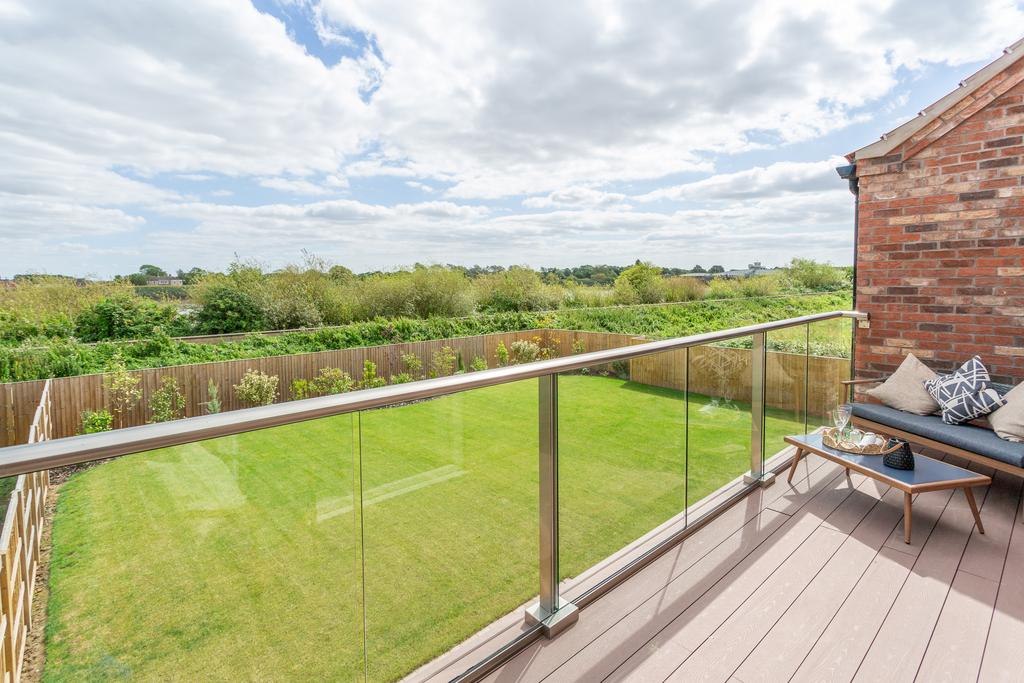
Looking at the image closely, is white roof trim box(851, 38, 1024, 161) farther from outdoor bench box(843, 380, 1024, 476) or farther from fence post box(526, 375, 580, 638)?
fence post box(526, 375, 580, 638)

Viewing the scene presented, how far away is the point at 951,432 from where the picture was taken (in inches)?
133

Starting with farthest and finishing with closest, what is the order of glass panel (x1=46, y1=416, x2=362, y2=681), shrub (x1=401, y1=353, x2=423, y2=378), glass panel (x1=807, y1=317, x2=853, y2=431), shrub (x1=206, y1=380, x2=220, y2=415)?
shrub (x1=401, y1=353, x2=423, y2=378)
shrub (x1=206, y1=380, x2=220, y2=415)
glass panel (x1=807, y1=317, x2=853, y2=431)
glass panel (x1=46, y1=416, x2=362, y2=681)

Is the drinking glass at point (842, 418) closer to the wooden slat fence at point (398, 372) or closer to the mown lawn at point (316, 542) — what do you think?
the wooden slat fence at point (398, 372)

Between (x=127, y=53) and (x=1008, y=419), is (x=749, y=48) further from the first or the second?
(x=127, y=53)

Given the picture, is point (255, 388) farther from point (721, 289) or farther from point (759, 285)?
point (759, 285)

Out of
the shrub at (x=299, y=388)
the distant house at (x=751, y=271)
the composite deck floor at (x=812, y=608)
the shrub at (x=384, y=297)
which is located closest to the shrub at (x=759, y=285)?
the distant house at (x=751, y=271)

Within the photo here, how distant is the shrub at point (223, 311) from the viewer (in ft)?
35.1

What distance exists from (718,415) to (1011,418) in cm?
190

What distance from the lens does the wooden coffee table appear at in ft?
8.75

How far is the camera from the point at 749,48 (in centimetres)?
847

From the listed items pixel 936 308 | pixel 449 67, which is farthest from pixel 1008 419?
pixel 449 67

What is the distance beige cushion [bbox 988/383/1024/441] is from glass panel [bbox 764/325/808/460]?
1068 mm

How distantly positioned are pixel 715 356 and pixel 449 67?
1090 centimetres

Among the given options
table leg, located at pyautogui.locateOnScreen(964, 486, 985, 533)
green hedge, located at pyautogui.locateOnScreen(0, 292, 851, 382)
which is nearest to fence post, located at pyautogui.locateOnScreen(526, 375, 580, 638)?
table leg, located at pyautogui.locateOnScreen(964, 486, 985, 533)
